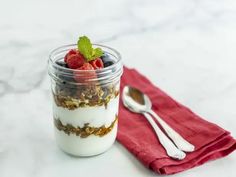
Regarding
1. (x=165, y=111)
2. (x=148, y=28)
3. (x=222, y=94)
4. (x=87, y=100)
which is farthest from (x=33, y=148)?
(x=148, y=28)

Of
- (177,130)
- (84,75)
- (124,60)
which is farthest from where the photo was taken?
(124,60)

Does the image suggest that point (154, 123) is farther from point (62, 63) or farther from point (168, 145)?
point (62, 63)

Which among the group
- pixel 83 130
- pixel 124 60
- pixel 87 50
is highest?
pixel 87 50

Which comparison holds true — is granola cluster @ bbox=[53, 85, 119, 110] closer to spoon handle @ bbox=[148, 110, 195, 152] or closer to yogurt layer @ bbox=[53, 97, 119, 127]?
yogurt layer @ bbox=[53, 97, 119, 127]

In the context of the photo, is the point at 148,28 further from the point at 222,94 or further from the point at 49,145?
the point at 49,145

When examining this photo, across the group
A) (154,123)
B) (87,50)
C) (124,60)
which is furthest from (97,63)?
(124,60)

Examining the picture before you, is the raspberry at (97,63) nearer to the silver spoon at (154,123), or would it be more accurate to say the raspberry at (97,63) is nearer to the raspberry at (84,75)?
the raspberry at (84,75)

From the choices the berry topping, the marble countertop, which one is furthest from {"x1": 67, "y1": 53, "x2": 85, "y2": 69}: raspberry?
the marble countertop
